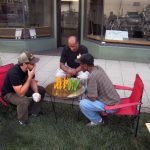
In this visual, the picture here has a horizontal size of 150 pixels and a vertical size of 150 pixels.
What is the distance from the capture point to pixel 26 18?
883 cm

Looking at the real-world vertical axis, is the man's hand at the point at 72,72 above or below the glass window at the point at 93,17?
below

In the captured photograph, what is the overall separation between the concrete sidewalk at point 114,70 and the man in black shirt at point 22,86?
1.48 metres

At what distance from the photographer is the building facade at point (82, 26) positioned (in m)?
Answer: 8.16

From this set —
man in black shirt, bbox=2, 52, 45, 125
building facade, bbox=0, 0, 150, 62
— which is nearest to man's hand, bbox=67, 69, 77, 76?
man in black shirt, bbox=2, 52, 45, 125

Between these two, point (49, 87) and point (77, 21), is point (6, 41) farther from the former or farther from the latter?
point (49, 87)

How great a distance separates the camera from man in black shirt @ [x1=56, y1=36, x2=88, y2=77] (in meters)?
5.31

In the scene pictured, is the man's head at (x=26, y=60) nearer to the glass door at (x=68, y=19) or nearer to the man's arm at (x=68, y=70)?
the man's arm at (x=68, y=70)

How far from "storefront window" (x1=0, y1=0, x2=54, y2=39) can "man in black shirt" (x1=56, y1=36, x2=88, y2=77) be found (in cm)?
371

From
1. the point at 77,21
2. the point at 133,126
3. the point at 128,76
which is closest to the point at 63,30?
the point at 77,21

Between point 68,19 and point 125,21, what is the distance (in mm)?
2221

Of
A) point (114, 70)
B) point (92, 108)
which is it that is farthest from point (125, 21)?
point (92, 108)

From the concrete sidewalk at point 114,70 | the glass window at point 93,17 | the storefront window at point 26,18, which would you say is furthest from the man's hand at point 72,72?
the storefront window at point 26,18

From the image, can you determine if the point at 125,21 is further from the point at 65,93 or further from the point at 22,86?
the point at 22,86

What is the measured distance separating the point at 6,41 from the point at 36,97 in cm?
502
